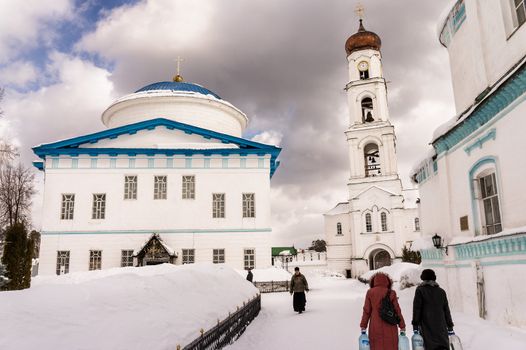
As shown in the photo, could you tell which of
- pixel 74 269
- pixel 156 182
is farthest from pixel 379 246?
pixel 74 269

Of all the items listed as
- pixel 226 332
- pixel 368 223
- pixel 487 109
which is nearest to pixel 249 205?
pixel 487 109

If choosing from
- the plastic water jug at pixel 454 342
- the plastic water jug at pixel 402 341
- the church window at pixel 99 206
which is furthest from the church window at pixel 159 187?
the plastic water jug at pixel 454 342

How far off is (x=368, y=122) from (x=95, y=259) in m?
34.4

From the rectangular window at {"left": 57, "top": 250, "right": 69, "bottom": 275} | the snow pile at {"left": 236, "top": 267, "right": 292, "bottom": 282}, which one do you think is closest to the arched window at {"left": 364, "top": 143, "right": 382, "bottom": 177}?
the snow pile at {"left": 236, "top": 267, "right": 292, "bottom": 282}

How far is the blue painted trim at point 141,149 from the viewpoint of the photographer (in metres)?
26.5

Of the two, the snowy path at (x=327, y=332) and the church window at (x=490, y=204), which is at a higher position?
the church window at (x=490, y=204)

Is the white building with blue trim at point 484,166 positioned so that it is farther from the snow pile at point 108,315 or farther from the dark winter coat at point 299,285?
the snow pile at point 108,315

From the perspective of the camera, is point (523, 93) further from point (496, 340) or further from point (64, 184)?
point (64, 184)

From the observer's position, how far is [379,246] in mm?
45594

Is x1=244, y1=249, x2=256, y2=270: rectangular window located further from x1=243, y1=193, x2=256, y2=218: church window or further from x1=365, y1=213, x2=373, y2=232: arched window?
x1=365, y1=213, x2=373, y2=232: arched window

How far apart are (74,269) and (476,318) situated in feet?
70.1

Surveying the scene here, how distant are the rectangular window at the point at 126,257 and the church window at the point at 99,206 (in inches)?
98.3

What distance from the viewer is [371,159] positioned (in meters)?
50.4

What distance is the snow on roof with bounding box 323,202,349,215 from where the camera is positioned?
163ft
